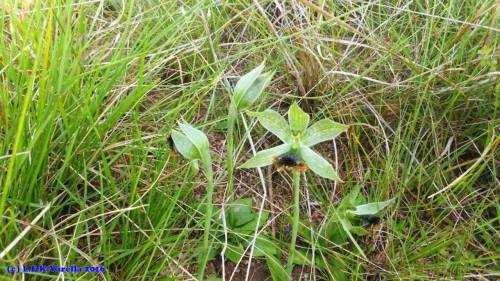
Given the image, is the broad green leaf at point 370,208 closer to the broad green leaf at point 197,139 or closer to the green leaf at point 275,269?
the green leaf at point 275,269

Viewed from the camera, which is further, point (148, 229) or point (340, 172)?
point (340, 172)

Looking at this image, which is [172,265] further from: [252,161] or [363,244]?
[363,244]

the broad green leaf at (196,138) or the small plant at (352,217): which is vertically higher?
the broad green leaf at (196,138)

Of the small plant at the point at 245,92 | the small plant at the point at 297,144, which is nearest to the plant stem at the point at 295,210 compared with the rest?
the small plant at the point at 297,144

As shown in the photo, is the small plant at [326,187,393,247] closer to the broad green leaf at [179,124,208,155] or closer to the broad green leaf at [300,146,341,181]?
the broad green leaf at [300,146,341,181]

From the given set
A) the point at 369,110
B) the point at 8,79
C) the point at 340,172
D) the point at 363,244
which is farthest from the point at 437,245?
the point at 8,79

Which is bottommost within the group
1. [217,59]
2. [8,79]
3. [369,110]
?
[369,110]
